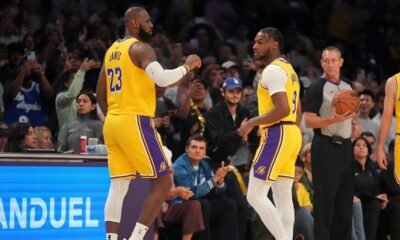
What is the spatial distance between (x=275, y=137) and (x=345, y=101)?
1.20 meters

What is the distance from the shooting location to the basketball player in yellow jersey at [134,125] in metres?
7.59

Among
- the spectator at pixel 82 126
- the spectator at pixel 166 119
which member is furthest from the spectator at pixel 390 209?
the spectator at pixel 82 126

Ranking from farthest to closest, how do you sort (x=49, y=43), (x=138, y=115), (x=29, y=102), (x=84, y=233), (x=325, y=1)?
1. (x=325, y=1)
2. (x=49, y=43)
3. (x=29, y=102)
4. (x=84, y=233)
5. (x=138, y=115)

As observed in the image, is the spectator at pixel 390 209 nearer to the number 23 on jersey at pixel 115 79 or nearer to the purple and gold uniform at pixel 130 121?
the purple and gold uniform at pixel 130 121

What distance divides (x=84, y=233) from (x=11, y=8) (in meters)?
5.34

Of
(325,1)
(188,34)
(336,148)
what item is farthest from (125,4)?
(336,148)

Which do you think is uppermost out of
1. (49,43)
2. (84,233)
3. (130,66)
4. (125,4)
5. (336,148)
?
(125,4)

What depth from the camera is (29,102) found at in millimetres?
11859

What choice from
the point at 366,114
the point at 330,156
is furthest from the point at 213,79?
the point at 330,156

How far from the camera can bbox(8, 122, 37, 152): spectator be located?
1011 cm

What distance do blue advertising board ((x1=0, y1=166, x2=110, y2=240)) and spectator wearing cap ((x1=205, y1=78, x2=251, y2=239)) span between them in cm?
213

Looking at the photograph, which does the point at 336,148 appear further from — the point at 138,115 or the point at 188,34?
the point at 188,34

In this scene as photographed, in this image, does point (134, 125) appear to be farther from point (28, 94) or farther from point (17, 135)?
point (28, 94)

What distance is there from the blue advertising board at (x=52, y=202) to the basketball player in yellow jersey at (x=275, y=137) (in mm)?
1588
